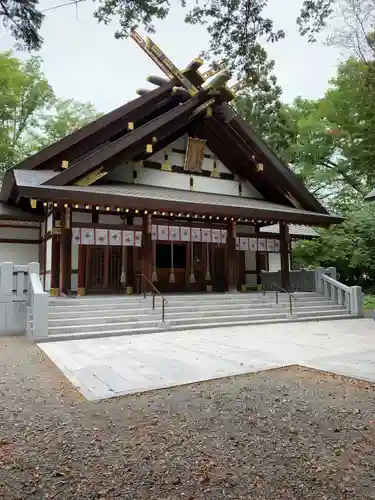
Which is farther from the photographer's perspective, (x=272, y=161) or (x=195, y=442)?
(x=272, y=161)

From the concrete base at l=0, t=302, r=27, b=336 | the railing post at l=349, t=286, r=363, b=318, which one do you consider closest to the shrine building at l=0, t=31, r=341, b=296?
the concrete base at l=0, t=302, r=27, b=336

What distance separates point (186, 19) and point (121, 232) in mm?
7900

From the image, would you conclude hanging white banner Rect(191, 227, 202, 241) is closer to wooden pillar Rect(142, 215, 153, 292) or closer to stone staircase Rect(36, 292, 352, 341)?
wooden pillar Rect(142, 215, 153, 292)

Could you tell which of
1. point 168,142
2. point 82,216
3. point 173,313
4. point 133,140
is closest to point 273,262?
point 168,142

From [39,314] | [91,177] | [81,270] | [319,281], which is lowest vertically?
[39,314]

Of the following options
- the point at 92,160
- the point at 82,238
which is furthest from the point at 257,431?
the point at 92,160

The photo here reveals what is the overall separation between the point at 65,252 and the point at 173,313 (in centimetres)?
382

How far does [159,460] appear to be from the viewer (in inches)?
111

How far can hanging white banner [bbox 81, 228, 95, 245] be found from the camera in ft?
38.2

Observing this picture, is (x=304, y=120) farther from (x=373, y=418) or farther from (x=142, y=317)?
(x=373, y=418)

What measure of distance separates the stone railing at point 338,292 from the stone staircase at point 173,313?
0.27 meters

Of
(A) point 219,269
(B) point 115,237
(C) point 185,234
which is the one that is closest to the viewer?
(B) point 115,237

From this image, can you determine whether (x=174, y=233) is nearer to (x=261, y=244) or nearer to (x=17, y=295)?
(x=261, y=244)

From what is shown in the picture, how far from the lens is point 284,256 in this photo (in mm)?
14594
